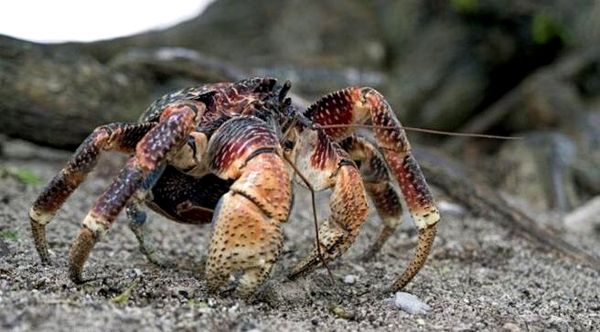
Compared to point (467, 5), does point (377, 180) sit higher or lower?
higher

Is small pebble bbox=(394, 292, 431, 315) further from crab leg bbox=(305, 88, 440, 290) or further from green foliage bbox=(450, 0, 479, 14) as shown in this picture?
green foliage bbox=(450, 0, 479, 14)

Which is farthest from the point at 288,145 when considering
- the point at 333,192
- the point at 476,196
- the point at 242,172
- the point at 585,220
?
the point at 585,220

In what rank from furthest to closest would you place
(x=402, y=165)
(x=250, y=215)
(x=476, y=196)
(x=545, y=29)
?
(x=545, y=29), (x=476, y=196), (x=402, y=165), (x=250, y=215)

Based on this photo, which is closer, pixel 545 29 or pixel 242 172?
pixel 242 172

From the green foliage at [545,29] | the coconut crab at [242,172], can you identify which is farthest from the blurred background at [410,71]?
the coconut crab at [242,172]

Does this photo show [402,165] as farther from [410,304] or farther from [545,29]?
[545,29]

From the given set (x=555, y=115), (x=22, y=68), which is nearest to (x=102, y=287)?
(x=22, y=68)
